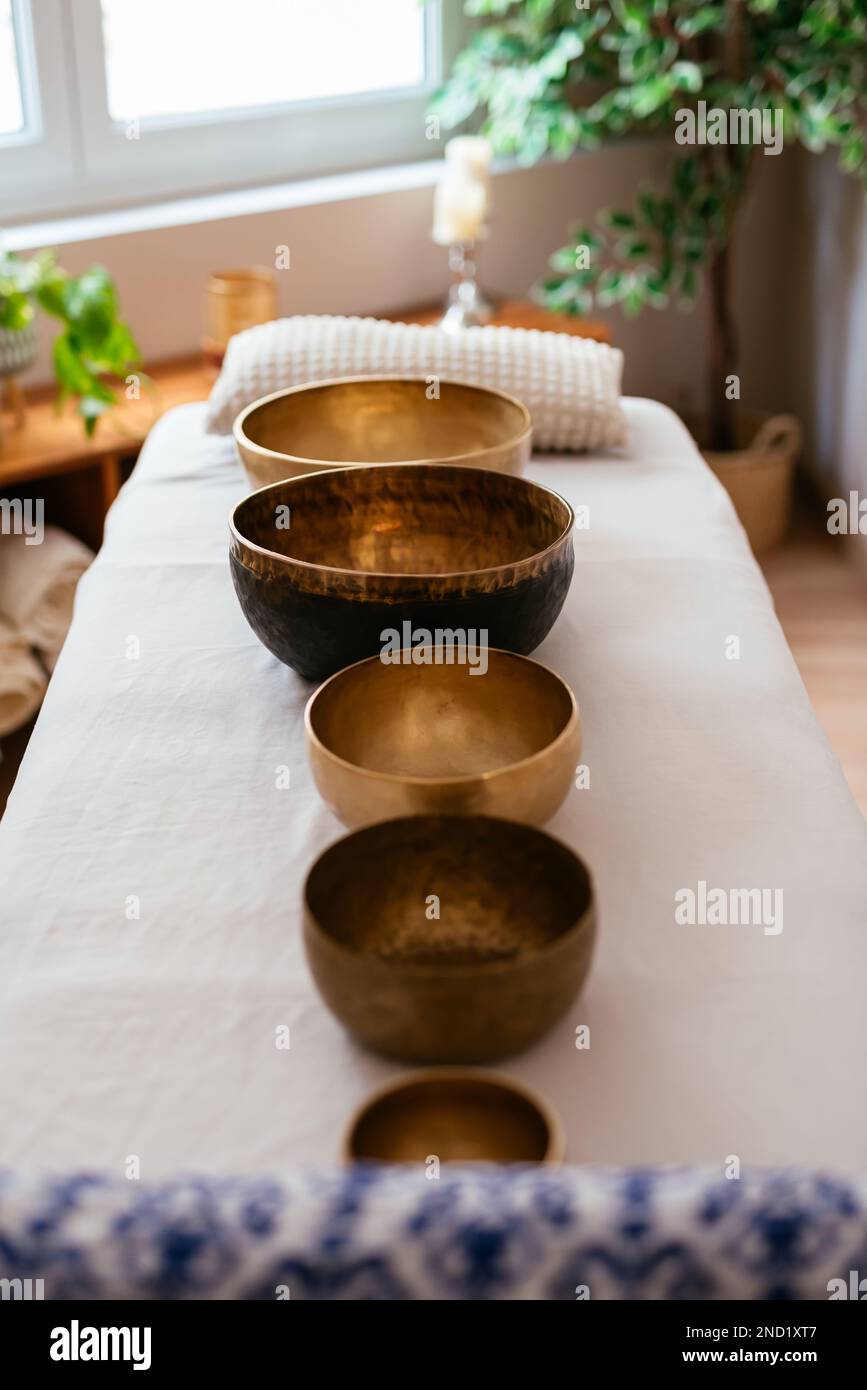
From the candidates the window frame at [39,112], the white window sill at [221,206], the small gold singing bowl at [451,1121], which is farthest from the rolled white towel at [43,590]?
the small gold singing bowl at [451,1121]

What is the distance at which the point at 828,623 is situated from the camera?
290 cm

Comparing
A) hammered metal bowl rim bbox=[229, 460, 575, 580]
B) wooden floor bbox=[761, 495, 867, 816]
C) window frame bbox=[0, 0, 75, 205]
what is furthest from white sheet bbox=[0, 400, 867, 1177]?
window frame bbox=[0, 0, 75, 205]

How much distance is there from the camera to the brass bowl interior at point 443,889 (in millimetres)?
890

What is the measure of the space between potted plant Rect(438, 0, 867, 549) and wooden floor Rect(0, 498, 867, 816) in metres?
0.12

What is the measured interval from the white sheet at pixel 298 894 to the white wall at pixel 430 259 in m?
1.40

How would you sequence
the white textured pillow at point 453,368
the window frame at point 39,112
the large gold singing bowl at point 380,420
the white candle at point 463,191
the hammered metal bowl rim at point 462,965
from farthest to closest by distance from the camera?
the white candle at point 463,191, the window frame at point 39,112, the white textured pillow at point 453,368, the large gold singing bowl at point 380,420, the hammered metal bowl rim at point 462,965

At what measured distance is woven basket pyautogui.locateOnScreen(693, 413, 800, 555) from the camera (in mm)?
3055

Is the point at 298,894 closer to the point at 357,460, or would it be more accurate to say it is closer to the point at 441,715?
the point at 441,715

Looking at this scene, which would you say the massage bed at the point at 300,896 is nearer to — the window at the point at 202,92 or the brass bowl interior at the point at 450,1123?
the brass bowl interior at the point at 450,1123

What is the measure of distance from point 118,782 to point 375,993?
388 mm

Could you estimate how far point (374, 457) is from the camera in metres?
1.66

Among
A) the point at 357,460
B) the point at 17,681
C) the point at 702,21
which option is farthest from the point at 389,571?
the point at 702,21

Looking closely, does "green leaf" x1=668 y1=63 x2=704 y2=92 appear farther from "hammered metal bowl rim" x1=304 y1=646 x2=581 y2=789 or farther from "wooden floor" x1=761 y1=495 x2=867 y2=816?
"hammered metal bowl rim" x1=304 y1=646 x2=581 y2=789
